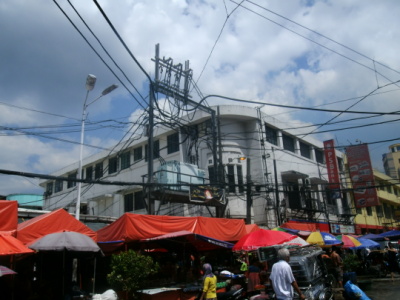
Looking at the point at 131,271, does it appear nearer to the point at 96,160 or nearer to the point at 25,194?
the point at 96,160

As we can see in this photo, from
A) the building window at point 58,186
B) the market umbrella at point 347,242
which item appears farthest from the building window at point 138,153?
the market umbrella at point 347,242

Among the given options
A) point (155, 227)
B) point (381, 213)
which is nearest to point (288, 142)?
point (155, 227)

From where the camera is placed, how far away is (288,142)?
28859mm

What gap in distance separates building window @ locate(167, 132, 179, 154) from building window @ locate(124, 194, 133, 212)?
199 inches

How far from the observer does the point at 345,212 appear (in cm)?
3322

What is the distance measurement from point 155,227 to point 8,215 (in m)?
4.77

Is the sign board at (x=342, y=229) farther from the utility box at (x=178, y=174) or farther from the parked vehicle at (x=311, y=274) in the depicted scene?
the parked vehicle at (x=311, y=274)

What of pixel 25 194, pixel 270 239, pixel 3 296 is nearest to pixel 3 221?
pixel 3 296

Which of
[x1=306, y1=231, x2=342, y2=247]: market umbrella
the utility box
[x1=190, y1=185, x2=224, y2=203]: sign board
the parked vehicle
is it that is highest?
the utility box

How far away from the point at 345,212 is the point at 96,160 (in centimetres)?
2441

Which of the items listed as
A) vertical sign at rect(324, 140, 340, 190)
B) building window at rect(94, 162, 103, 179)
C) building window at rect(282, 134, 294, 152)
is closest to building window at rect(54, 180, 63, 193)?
building window at rect(94, 162, 103, 179)

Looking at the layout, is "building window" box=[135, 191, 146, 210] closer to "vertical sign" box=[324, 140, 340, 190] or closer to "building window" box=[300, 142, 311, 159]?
"building window" box=[300, 142, 311, 159]

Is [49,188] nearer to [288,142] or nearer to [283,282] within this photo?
[288,142]

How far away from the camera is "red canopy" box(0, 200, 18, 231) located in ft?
29.0
